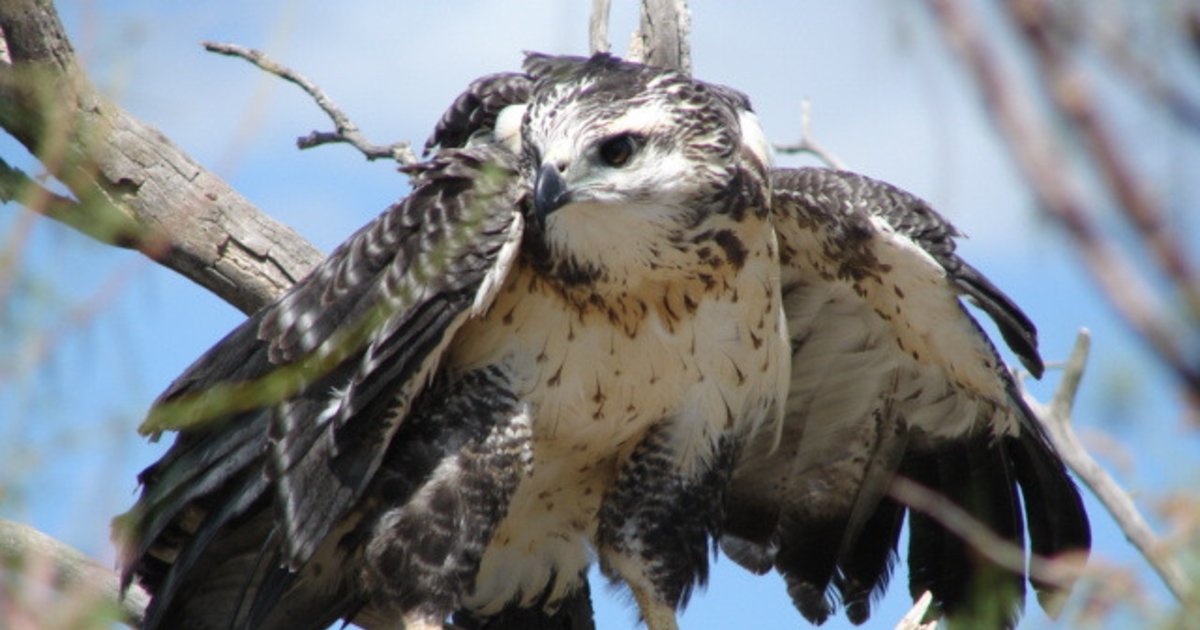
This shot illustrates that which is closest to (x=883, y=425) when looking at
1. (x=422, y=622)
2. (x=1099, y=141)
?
(x=422, y=622)

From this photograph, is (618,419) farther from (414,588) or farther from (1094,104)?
(1094,104)

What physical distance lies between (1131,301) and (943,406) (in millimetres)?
4399

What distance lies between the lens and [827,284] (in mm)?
5016

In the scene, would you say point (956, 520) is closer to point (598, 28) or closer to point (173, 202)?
point (598, 28)

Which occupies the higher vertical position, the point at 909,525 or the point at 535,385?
the point at 535,385

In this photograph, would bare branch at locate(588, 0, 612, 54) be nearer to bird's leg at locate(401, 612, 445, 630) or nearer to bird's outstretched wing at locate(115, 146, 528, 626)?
bird's outstretched wing at locate(115, 146, 528, 626)

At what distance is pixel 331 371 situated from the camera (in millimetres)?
4203

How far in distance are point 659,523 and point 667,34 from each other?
1.86 meters

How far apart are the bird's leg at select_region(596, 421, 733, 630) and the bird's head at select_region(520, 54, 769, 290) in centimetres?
73

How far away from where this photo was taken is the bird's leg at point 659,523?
4871 mm

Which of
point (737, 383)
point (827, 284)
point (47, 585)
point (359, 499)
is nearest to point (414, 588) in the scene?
point (359, 499)

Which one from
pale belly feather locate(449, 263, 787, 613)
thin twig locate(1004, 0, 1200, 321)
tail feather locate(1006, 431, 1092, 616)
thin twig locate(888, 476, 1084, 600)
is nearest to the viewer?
thin twig locate(1004, 0, 1200, 321)

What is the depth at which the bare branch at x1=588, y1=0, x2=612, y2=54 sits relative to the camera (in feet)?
18.8

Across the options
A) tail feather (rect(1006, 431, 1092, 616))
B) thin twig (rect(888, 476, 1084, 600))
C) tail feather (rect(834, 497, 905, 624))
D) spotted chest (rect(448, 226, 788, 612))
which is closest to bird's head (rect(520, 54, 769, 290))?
spotted chest (rect(448, 226, 788, 612))
